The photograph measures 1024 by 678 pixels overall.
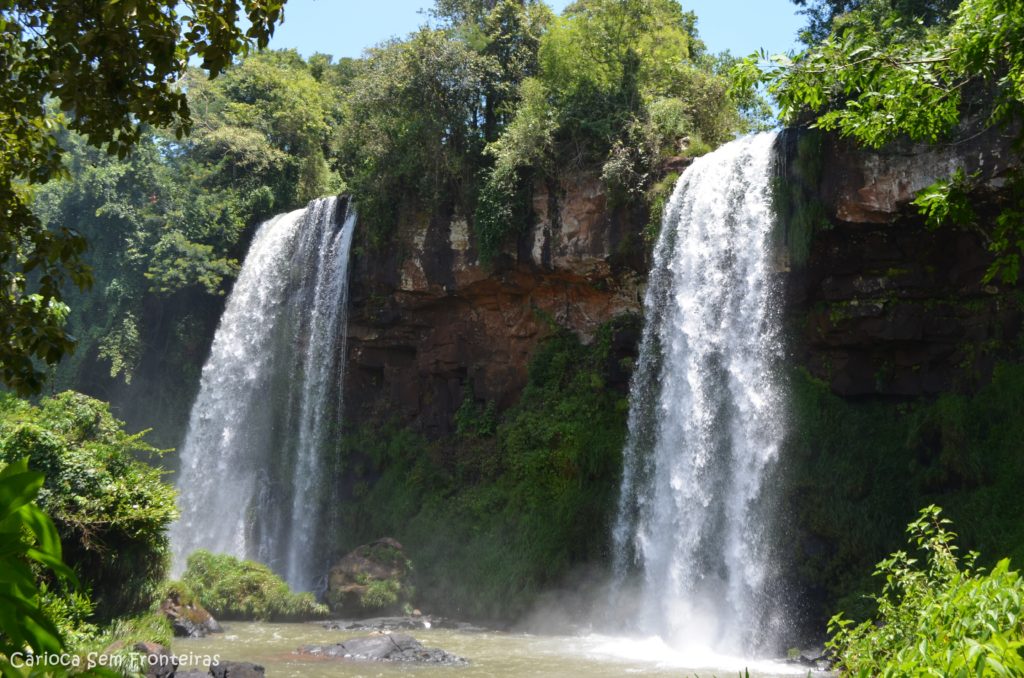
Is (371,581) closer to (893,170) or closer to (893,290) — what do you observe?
(893,290)

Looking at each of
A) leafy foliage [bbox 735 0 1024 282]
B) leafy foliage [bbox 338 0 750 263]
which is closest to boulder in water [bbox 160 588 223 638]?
leafy foliage [bbox 338 0 750 263]

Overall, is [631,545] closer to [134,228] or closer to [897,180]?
[897,180]

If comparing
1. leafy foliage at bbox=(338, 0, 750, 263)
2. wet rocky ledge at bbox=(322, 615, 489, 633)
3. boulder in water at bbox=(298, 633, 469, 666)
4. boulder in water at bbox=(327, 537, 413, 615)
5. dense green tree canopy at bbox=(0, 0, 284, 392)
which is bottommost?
wet rocky ledge at bbox=(322, 615, 489, 633)

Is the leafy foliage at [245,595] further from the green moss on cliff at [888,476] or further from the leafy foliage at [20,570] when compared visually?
the leafy foliage at [20,570]

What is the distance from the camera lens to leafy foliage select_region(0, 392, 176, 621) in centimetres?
1164

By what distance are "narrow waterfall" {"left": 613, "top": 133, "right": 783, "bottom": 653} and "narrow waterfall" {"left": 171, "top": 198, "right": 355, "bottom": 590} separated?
346 inches

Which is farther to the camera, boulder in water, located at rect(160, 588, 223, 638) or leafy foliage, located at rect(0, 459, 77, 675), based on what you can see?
boulder in water, located at rect(160, 588, 223, 638)

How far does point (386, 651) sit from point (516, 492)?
6.39 meters

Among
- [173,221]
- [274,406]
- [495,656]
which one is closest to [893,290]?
[495,656]

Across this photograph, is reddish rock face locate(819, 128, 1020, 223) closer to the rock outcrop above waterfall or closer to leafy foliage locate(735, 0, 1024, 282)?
the rock outcrop above waterfall

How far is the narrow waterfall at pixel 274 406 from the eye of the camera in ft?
75.2

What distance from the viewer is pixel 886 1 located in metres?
18.6

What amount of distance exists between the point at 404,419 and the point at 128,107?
59.0 feet

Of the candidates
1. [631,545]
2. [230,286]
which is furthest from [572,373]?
[230,286]
